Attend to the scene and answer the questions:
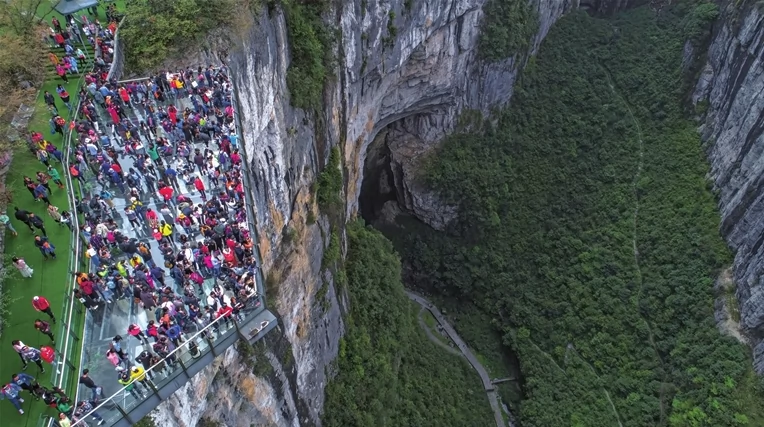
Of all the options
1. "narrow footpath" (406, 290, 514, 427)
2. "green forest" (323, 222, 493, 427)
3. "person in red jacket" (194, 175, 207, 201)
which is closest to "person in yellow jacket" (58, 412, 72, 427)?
"person in red jacket" (194, 175, 207, 201)

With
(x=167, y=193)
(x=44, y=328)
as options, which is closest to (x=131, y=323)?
(x=44, y=328)

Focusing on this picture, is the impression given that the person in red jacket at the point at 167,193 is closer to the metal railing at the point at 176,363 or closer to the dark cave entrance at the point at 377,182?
the metal railing at the point at 176,363

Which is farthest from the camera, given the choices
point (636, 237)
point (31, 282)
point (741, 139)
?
point (636, 237)

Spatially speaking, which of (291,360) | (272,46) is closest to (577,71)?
(272,46)

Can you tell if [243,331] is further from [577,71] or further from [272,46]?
[577,71]

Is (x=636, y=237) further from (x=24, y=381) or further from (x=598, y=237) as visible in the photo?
(x=24, y=381)

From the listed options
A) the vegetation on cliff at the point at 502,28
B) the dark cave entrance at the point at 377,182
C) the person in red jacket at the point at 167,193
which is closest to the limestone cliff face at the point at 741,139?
the vegetation on cliff at the point at 502,28
